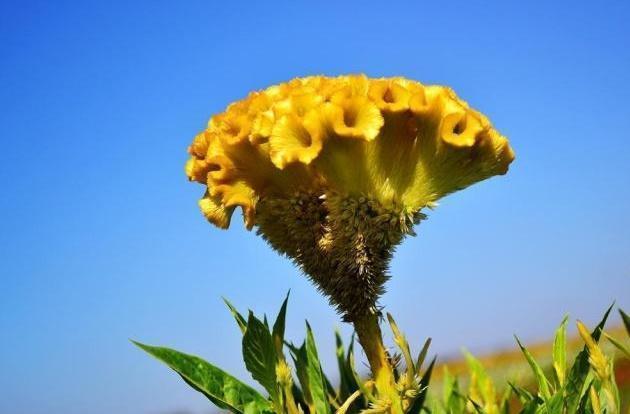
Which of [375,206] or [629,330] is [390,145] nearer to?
[375,206]

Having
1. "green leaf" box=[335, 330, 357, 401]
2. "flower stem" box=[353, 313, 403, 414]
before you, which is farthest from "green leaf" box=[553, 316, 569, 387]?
"green leaf" box=[335, 330, 357, 401]

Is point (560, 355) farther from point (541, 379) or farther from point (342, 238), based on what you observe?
point (342, 238)

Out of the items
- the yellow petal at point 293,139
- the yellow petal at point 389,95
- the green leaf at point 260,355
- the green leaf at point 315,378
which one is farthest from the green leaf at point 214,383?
the yellow petal at point 389,95

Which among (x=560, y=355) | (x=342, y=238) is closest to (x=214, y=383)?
(x=342, y=238)

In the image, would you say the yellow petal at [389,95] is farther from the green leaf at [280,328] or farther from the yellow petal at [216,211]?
the green leaf at [280,328]

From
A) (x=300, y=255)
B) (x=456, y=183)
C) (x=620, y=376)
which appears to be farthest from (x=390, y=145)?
(x=620, y=376)

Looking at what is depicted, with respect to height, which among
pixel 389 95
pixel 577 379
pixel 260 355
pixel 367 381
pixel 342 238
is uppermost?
pixel 389 95
